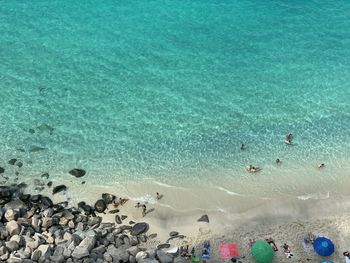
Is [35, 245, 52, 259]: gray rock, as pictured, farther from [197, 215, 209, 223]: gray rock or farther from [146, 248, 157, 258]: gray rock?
[197, 215, 209, 223]: gray rock

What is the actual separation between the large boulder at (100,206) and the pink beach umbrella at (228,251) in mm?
9005

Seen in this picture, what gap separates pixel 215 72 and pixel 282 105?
867 cm

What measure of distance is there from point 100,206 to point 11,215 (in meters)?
6.14

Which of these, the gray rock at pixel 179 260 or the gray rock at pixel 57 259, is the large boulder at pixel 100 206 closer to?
the gray rock at pixel 57 259

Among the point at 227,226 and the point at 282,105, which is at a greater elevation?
the point at 282,105

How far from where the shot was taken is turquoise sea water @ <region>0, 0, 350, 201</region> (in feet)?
121

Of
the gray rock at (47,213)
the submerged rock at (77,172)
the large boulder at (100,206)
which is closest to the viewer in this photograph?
the gray rock at (47,213)

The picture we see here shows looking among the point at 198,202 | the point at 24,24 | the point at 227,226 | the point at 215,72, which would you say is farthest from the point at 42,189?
the point at 24,24

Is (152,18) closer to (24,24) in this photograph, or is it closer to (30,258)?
(24,24)

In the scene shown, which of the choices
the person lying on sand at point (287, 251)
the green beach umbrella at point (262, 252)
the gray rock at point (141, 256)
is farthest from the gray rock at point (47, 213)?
the person lying on sand at point (287, 251)

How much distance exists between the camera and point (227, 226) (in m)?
31.0

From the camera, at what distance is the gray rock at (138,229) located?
2998 cm

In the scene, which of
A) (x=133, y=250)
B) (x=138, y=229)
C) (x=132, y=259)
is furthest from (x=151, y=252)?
(x=138, y=229)

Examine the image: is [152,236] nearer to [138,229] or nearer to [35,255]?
[138,229]
